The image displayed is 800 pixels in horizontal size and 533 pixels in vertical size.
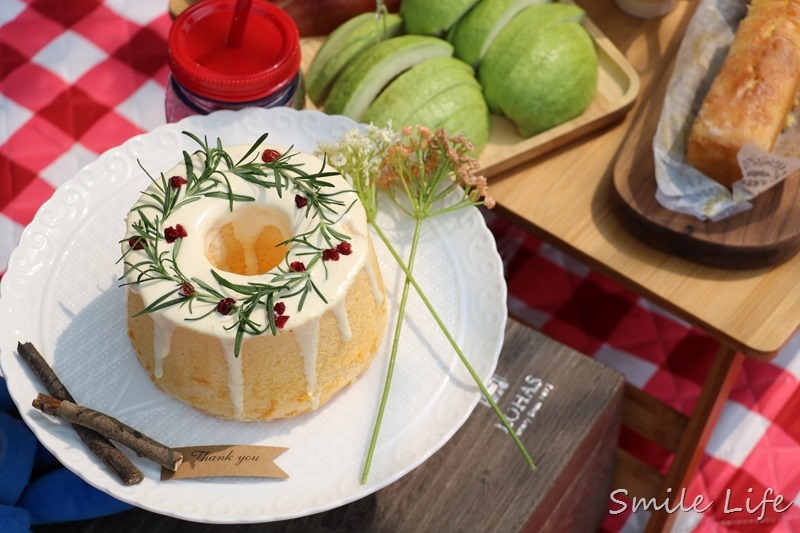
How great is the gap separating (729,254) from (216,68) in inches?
25.3

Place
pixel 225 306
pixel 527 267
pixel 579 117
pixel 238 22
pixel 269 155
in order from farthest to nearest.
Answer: pixel 527 267 < pixel 579 117 < pixel 238 22 < pixel 269 155 < pixel 225 306

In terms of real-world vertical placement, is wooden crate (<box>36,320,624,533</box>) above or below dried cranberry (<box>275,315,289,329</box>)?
below

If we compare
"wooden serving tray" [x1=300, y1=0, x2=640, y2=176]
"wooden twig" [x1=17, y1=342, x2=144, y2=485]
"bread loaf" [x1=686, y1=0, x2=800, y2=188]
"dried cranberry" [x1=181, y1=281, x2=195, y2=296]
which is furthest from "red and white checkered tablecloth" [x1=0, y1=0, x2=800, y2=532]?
"dried cranberry" [x1=181, y1=281, x2=195, y2=296]

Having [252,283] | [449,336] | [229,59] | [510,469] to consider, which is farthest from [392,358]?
[229,59]

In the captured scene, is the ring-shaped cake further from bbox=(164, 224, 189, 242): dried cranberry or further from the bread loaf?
the bread loaf

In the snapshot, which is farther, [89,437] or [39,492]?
[39,492]

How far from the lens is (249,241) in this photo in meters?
0.91

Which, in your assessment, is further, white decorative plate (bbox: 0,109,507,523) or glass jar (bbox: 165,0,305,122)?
glass jar (bbox: 165,0,305,122)

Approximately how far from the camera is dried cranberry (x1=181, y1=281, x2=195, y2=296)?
2.65ft

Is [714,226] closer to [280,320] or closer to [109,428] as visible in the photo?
[280,320]

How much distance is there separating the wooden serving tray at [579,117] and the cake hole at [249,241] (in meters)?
0.40

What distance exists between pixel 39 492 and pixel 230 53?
0.51 m

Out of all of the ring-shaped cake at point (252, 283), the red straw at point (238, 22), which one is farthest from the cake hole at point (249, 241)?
the red straw at point (238, 22)

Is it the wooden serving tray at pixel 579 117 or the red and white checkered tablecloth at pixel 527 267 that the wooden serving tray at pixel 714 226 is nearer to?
the wooden serving tray at pixel 579 117
